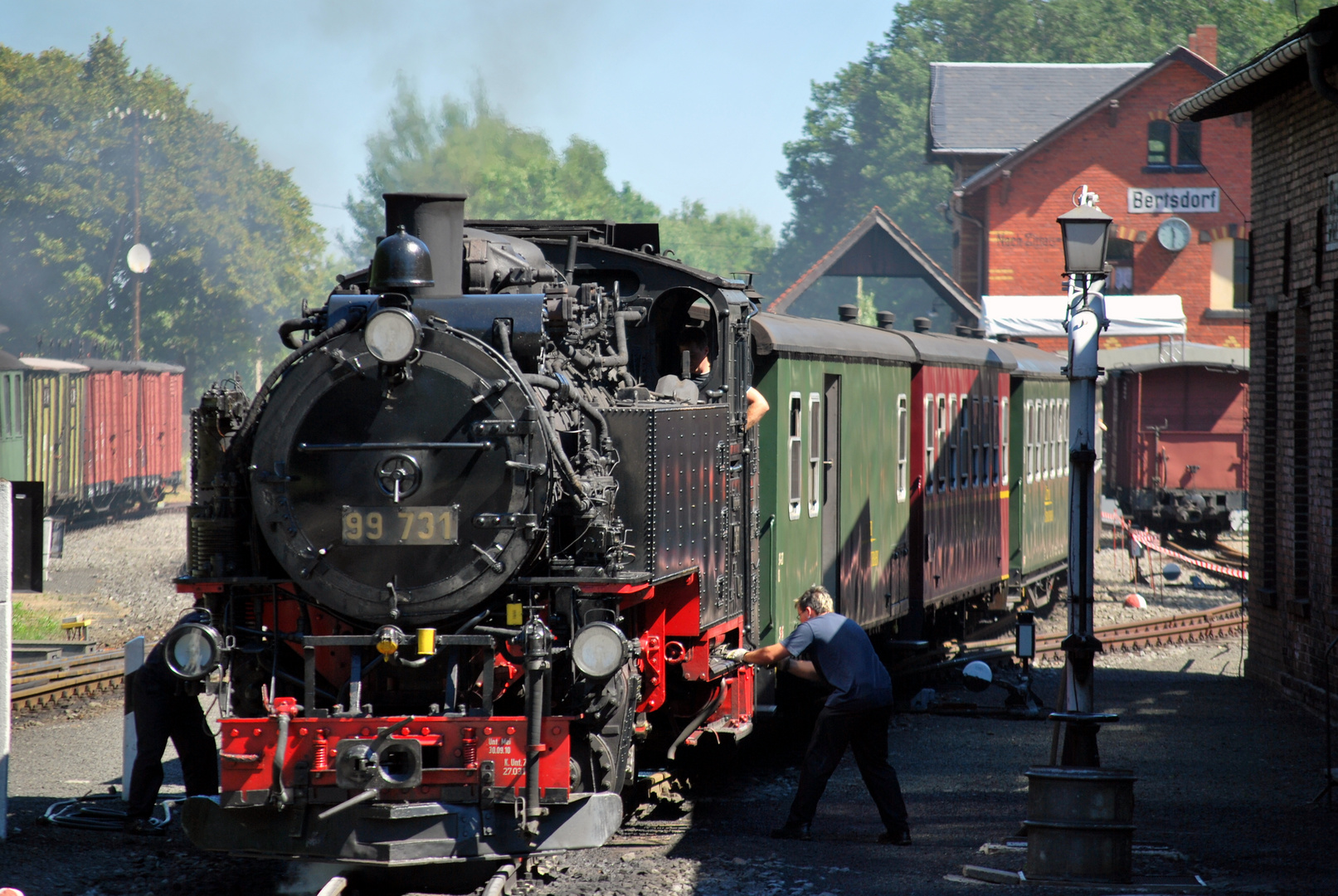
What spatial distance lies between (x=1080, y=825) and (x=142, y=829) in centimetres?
461

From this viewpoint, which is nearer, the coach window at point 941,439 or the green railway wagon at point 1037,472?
the coach window at point 941,439

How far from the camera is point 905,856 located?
7.36 m

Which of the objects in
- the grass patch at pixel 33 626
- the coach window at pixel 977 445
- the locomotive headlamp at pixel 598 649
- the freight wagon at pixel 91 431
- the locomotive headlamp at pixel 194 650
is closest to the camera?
the locomotive headlamp at pixel 598 649

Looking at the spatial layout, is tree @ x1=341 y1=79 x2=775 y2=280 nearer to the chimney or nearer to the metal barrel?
the chimney

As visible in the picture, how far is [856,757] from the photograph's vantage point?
7727 millimetres

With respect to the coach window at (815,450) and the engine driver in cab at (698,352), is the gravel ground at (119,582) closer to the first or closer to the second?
the coach window at (815,450)

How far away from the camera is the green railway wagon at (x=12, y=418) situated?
906 inches

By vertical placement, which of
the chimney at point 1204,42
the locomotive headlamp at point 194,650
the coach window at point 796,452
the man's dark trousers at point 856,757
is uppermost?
the chimney at point 1204,42

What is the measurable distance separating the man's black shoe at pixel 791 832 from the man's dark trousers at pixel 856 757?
24mm

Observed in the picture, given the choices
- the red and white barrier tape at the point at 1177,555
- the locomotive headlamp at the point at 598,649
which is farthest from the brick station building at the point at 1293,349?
the locomotive headlamp at the point at 598,649

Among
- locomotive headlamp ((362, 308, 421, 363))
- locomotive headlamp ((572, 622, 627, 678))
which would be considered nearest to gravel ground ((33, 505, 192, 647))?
locomotive headlamp ((362, 308, 421, 363))

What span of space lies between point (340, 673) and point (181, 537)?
20.6 meters

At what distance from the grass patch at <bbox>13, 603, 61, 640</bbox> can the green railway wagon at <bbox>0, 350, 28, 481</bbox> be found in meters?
6.86

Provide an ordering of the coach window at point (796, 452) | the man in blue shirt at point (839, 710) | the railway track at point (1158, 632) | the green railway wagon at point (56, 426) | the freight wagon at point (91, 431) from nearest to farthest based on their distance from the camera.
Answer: the man in blue shirt at point (839, 710)
the coach window at point (796, 452)
the railway track at point (1158, 632)
the freight wagon at point (91, 431)
the green railway wagon at point (56, 426)
